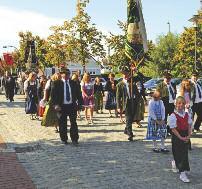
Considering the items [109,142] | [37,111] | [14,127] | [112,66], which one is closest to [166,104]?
[109,142]

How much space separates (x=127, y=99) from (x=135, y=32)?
10.1 ft

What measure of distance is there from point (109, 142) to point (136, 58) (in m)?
4.15

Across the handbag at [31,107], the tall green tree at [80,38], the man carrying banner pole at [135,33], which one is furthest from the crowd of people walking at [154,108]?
the tall green tree at [80,38]

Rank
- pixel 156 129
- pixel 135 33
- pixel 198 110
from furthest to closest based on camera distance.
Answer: pixel 135 33, pixel 198 110, pixel 156 129

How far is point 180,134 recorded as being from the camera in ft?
27.5

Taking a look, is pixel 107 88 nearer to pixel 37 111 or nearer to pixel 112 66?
pixel 37 111

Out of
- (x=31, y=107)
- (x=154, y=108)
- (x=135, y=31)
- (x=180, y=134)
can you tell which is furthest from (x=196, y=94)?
(x=31, y=107)

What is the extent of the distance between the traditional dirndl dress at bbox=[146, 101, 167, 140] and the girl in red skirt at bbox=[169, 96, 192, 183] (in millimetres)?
2100

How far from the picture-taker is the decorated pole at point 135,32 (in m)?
14.5

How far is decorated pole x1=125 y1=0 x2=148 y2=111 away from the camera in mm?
14453

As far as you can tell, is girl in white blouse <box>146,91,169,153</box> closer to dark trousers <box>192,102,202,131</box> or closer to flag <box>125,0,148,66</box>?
dark trousers <box>192,102,202,131</box>

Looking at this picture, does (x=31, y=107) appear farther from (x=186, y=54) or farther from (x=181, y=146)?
(x=186, y=54)

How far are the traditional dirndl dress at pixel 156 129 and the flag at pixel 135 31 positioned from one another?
4037mm

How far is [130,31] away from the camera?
47.9 feet
